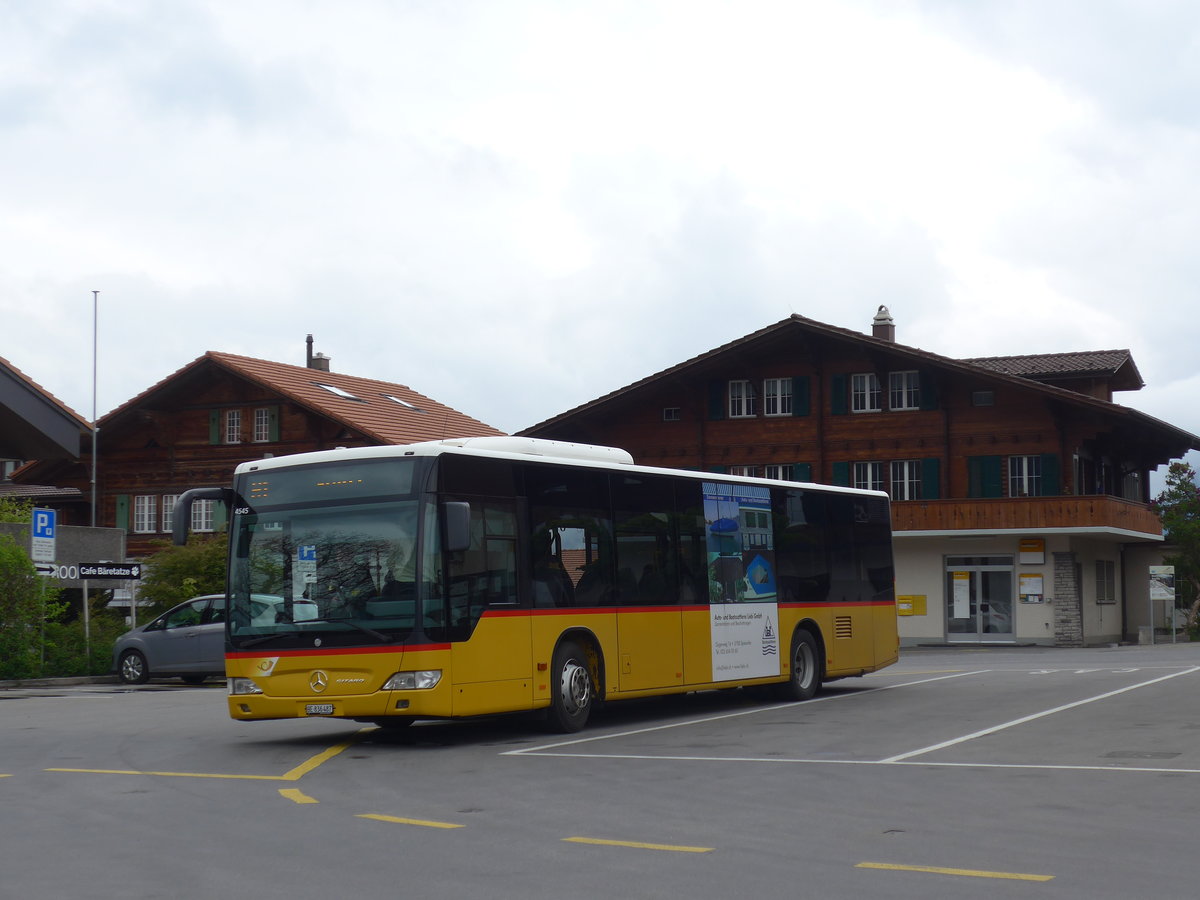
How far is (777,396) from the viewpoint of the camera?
53.3 m

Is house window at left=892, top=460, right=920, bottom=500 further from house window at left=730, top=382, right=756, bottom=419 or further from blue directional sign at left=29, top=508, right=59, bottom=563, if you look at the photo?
blue directional sign at left=29, top=508, right=59, bottom=563

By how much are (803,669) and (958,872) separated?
13.2 metres

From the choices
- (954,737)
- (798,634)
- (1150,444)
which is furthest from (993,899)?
(1150,444)

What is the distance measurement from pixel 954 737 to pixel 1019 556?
35191mm

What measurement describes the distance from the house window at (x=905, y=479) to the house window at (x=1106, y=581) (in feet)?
22.8

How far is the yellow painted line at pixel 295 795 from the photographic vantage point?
11.3 meters

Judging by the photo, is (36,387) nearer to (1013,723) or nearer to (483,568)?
(483,568)

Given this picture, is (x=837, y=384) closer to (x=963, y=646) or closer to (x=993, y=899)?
(x=963, y=646)

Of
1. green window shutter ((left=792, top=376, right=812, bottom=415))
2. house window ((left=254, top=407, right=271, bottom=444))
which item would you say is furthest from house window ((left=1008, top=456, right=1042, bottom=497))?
house window ((left=254, top=407, right=271, bottom=444))

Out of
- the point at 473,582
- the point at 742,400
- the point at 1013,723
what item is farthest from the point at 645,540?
the point at 742,400

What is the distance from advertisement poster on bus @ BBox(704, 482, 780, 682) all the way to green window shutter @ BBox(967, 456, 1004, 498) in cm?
3113

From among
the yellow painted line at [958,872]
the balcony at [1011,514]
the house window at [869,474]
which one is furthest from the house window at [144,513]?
the yellow painted line at [958,872]

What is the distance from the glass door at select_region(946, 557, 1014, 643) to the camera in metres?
49.7

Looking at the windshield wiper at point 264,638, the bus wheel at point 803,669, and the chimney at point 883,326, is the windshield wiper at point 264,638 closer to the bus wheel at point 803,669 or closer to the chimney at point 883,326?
the bus wheel at point 803,669
